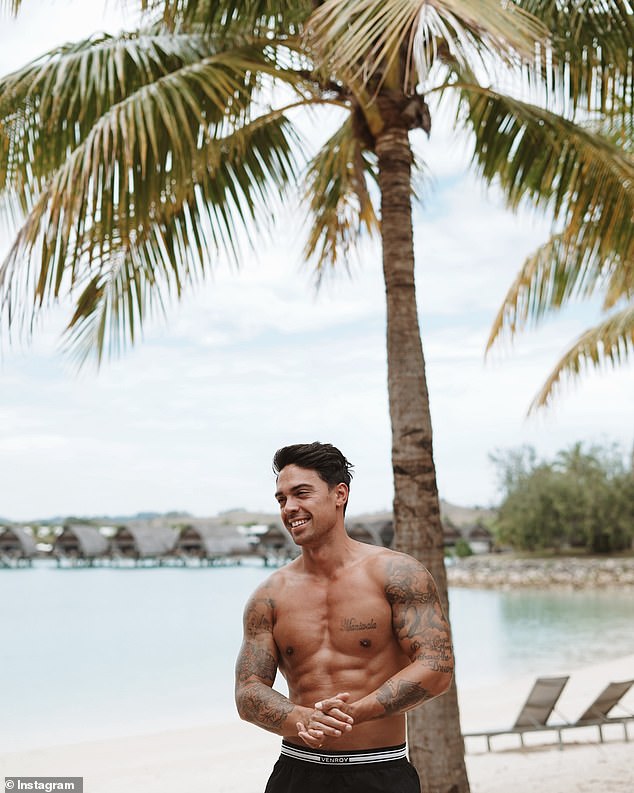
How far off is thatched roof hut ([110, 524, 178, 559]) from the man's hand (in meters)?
62.9

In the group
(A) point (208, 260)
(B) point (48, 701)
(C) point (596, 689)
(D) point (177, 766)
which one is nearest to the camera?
(A) point (208, 260)

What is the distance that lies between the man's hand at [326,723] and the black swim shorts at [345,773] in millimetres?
213

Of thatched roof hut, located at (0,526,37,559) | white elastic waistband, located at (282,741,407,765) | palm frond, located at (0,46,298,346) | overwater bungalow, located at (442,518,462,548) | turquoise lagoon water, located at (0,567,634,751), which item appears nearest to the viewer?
white elastic waistband, located at (282,741,407,765)

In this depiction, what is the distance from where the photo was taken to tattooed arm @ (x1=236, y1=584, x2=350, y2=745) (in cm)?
251

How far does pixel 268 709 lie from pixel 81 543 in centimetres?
6564

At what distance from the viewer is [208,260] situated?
6.38 meters

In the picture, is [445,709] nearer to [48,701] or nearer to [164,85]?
[164,85]

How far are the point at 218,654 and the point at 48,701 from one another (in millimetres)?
8387

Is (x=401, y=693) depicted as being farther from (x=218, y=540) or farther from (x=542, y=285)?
(x=218, y=540)

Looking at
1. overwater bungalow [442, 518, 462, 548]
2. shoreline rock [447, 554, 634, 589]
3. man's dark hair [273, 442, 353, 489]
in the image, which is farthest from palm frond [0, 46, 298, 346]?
overwater bungalow [442, 518, 462, 548]

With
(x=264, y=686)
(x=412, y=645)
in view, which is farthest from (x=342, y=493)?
(x=264, y=686)

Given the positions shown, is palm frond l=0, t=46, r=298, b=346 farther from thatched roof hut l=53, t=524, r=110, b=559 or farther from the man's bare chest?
thatched roof hut l=53, t=524, r=110, b=559

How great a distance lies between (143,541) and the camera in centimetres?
6397

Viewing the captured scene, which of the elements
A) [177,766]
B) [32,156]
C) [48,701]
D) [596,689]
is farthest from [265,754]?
[48,701]
